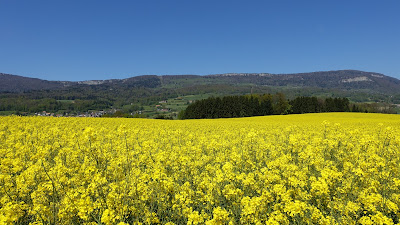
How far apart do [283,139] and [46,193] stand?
36.3 feet

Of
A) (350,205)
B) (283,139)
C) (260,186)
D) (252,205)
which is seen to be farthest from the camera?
(283,139)

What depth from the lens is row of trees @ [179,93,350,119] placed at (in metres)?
79.2

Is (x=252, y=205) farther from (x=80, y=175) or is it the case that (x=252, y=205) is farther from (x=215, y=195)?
(x=80, y=175)

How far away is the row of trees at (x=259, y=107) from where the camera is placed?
260 ft

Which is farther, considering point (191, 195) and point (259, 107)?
point (259, 107)

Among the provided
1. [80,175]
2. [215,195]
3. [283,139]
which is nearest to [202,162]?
[215,195]

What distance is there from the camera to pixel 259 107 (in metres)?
79.9

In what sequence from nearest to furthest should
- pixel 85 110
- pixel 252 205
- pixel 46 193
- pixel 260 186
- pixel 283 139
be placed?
1. pixel 252 205
2. pixel 46 193
3. pixel 260 186
4. pixel 283 139
5. pixel 85 110

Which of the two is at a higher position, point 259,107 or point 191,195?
point 191,195

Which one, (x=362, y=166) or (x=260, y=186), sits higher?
(x=362, y=166)

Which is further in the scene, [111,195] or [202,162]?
[202,162]

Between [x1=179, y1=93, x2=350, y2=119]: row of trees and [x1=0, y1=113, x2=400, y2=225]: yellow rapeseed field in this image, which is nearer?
[x1=0, y1=113, x2=400, y2=225]: yellow rapeseed field

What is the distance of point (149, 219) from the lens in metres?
4.22

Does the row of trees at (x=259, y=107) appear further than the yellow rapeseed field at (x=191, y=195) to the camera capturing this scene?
Yes
